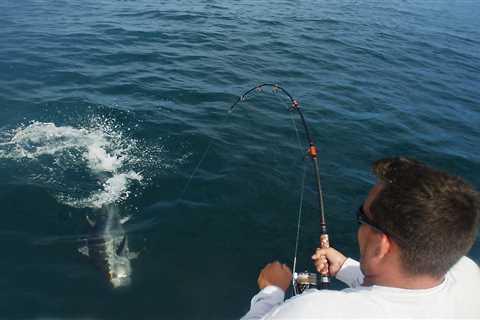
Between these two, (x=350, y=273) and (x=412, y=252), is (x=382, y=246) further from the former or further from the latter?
(x=350, y=273)

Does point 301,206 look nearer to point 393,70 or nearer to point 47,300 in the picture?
point 47,300

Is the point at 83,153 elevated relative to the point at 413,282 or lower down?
lower down

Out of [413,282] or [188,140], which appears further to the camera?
[188,140]

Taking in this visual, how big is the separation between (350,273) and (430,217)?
66.5 inches

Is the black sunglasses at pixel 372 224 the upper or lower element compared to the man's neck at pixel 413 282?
upper

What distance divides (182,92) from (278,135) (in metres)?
3.86

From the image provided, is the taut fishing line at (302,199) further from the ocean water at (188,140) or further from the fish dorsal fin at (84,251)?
the fish dorsal fin at (84,251)

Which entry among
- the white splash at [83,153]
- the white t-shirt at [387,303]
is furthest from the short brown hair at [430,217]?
the white splash at [83,153]

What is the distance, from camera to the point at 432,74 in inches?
652

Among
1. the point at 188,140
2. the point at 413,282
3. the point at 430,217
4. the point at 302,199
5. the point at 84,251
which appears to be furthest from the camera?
the point at 188,140

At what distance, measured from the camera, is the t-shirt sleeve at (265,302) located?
9.18ft

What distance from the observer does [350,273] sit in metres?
3.57

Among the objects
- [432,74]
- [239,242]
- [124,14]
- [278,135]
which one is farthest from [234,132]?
[124,14]

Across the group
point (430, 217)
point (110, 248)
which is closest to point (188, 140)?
point (110, 248)
